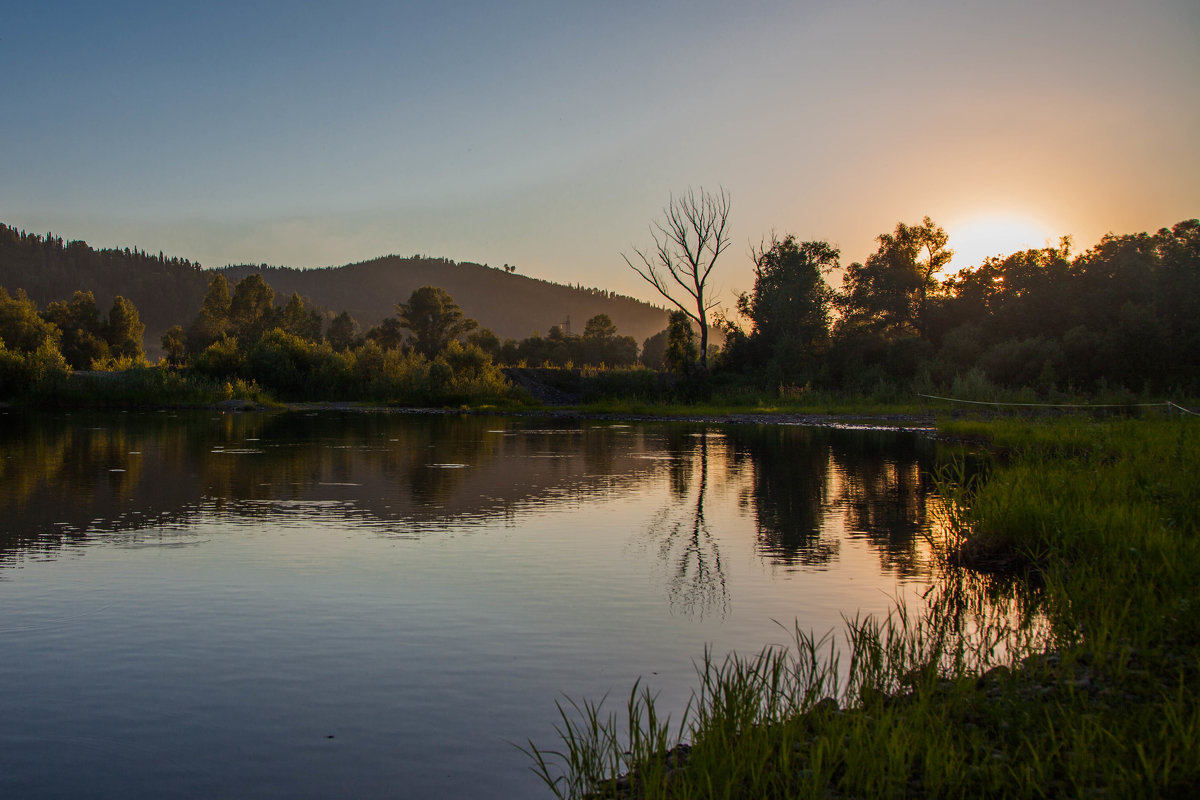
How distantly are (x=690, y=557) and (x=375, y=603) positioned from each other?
150 inches

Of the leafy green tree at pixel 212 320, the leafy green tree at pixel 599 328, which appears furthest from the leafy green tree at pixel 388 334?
the leafy green tree at pixel 599 328

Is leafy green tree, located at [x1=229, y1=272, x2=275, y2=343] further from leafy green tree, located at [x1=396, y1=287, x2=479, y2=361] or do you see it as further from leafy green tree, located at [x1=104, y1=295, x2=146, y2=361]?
leafy green tree, located at [x1=396, y1=287, x2=479, y2=361]

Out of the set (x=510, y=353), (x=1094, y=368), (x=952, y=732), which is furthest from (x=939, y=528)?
(x=510, y=353)

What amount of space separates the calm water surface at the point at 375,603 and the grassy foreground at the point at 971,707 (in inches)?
23.7

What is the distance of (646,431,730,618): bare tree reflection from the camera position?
815 centimetres

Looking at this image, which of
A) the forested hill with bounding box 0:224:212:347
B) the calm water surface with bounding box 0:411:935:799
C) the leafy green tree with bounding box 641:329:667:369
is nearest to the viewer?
the calm water surface with bounding box 0:411:935:799

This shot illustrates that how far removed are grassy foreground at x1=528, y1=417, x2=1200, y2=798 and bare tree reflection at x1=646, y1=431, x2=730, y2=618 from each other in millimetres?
1488

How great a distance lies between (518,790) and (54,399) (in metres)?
53.3

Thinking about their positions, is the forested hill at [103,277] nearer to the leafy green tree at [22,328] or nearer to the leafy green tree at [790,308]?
the leafy green tree at [22,328]

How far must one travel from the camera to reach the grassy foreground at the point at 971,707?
3822mm

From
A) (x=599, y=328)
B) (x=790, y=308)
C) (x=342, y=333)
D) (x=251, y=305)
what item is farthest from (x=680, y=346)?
(x=251, y=305)

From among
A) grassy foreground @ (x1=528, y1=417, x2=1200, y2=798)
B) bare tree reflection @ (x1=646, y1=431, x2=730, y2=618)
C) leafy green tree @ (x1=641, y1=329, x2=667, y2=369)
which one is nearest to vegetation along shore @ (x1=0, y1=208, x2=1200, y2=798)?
grassy foreground @ (x1=528, y1=417, x2=1200, y2=798)

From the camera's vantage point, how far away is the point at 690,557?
1020 centimetres

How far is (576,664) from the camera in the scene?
246 inches
